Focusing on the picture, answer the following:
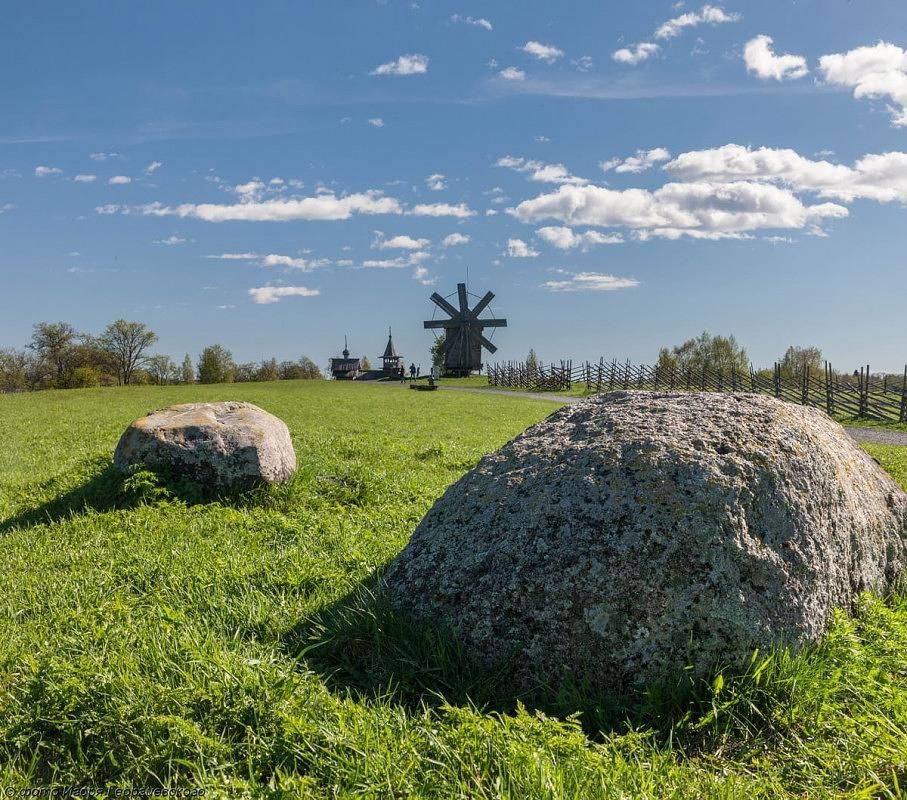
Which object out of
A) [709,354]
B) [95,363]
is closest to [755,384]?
[709,354]

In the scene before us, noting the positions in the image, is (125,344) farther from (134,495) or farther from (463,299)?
(134,495)

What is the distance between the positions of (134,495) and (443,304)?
239ft

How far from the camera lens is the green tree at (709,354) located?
7806 cm

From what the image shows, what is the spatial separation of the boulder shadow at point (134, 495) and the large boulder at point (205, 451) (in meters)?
0.13

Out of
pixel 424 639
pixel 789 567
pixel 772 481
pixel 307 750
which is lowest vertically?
pixel 307 750

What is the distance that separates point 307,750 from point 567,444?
8.44ft

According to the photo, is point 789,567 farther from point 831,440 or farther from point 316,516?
point 316,516

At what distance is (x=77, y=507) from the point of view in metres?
9.34

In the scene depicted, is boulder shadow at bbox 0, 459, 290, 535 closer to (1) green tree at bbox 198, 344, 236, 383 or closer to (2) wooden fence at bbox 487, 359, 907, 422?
(2) wooden fence at bbox 487, 359, 907, 422

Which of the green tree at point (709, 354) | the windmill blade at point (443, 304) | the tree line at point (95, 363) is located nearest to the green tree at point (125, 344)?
the tree line at point (95, 363)

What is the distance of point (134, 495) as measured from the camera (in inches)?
354

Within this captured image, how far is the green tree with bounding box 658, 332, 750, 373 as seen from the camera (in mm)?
78062

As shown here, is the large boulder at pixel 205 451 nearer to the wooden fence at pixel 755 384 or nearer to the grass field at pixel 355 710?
the grass field at pixel 355 710

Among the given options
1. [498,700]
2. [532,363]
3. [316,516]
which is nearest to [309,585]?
[498,700]
